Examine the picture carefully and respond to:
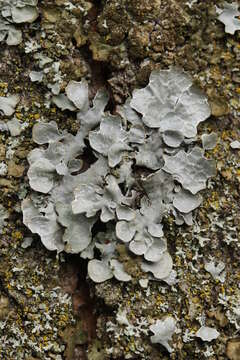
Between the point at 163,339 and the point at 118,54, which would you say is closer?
the point at 163,339

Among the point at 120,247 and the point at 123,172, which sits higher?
the point at 123,172

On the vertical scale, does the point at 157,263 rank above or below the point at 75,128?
below

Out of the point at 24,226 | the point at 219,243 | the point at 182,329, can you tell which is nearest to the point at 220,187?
the point at 219,243

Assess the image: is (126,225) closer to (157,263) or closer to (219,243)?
(157,263)

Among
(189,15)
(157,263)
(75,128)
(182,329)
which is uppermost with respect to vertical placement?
(189,15)
